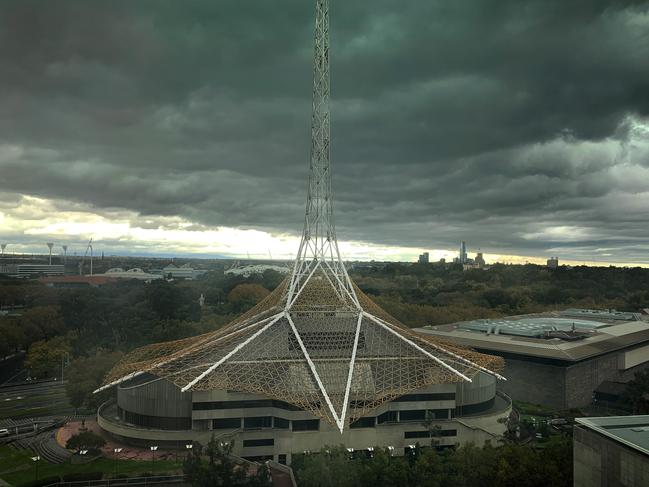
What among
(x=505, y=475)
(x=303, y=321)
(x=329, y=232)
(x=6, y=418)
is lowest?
(x=6, y=418)

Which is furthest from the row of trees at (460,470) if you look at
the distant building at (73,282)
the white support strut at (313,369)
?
the distant building at (73,282)

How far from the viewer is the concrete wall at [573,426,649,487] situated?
65.6ft

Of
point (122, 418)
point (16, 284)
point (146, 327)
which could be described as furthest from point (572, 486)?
point (16, 284)

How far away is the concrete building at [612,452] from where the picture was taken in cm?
2011

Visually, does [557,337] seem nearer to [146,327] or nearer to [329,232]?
[329,232]

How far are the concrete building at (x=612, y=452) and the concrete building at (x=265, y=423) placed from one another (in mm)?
12666

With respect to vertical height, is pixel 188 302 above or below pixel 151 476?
above

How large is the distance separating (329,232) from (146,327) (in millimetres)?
37434

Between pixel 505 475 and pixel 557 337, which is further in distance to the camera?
pixel 557 337

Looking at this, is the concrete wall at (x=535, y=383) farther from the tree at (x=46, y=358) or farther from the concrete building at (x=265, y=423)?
the tree at (x=46, y=358)

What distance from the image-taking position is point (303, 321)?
4206cm

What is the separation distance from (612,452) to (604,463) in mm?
757

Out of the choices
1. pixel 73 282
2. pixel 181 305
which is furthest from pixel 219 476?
pixel 73 282

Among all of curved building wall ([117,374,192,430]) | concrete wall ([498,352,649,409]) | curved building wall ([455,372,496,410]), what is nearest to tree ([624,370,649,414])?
concrete wall ([498,352,649,409])
